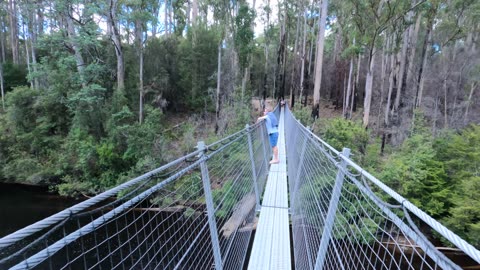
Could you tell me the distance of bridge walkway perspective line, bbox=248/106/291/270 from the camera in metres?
2.00

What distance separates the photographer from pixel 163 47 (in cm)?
1462

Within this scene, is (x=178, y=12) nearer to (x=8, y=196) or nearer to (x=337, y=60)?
(x=337, y=60)

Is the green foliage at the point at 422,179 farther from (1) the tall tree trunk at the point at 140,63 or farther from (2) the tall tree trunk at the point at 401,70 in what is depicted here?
(1) the tall tree trunk at the point at 140,63

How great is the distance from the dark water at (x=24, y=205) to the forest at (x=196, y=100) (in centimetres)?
41

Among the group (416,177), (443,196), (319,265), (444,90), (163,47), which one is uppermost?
(163,47)

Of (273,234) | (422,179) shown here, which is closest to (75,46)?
(273,234)

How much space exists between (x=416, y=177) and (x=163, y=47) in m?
12.7

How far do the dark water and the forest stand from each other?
0.41m

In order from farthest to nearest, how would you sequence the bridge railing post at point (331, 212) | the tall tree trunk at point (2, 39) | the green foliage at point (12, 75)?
the tall tree trunk at point (2, 39) → the green foliage at point (12, 75) → the bridge railing post at point (331, 212)

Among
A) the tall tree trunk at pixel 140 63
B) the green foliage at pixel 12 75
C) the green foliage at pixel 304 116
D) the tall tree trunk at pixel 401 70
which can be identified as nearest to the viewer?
the green foliage at pixel 304 116

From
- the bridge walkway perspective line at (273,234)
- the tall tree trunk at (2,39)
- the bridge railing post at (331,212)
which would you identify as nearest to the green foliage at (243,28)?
the bridge walkway perspective line at (273,234)

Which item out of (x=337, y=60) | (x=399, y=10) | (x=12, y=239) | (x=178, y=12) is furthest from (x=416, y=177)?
(x=178, y=12)

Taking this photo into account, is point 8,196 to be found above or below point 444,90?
below

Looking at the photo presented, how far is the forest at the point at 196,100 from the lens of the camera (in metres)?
7.84
